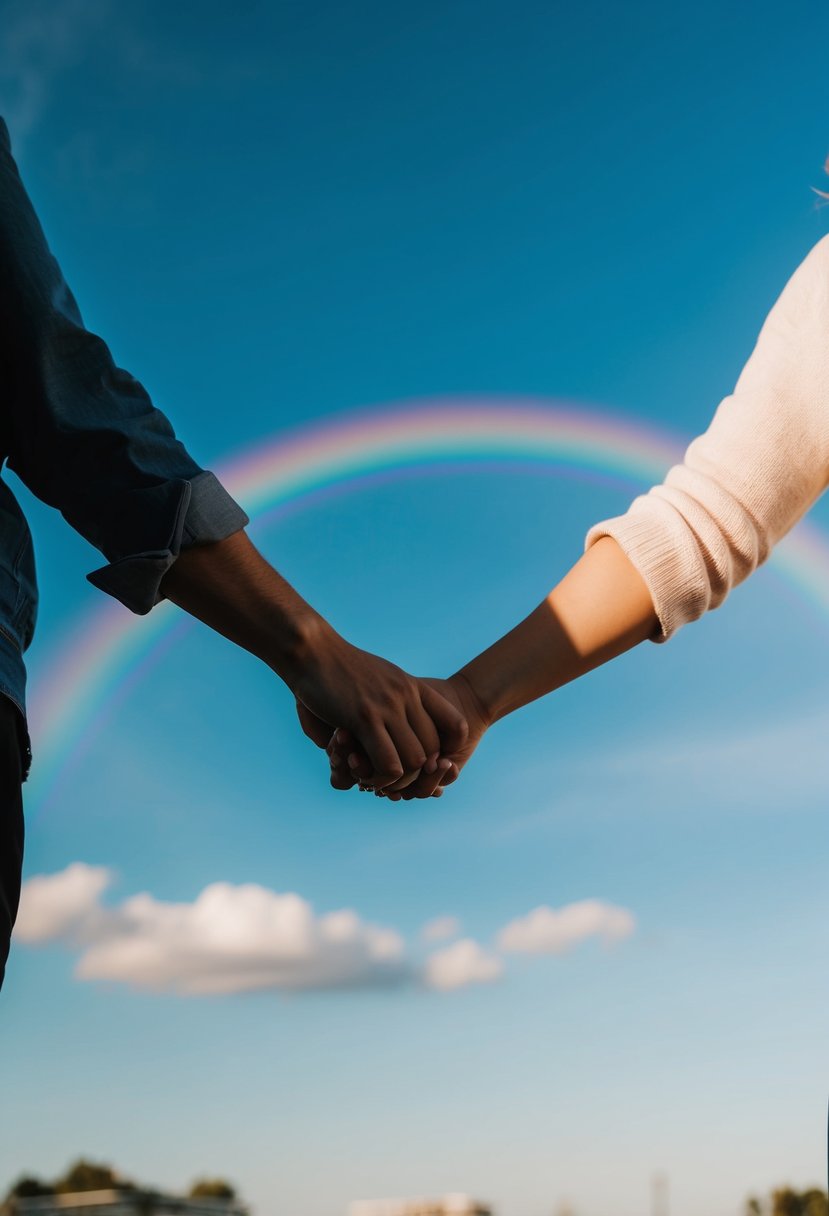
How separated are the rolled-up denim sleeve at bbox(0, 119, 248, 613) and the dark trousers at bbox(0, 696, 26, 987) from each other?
0.25 metres

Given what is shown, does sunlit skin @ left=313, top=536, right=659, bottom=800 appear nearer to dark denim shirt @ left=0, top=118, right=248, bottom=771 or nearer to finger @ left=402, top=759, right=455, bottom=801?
finger @ left=402, top=759, right=455, bottom=801

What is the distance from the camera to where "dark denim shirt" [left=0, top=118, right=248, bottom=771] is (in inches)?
60.7

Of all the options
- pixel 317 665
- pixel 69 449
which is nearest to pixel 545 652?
pixel 317 665

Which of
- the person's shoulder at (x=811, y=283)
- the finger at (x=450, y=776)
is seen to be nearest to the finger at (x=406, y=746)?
the finger at (x=450, y=776)

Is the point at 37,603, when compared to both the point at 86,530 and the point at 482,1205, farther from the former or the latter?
the point at 482,1205

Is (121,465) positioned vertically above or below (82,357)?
below

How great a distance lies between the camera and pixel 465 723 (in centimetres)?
248

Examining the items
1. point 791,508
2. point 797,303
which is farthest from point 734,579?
point 797,303

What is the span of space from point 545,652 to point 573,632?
0.28ft

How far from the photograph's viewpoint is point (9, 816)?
1.50m

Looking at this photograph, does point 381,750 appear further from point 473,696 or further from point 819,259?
point 819,259

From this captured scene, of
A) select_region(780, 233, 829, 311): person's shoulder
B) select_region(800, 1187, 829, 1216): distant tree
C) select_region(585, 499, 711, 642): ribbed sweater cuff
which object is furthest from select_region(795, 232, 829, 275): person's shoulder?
select_region(800, 1187, 829, 1216): distant tree

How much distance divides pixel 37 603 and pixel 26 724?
0.63 feet

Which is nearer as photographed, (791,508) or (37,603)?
(37,603)
